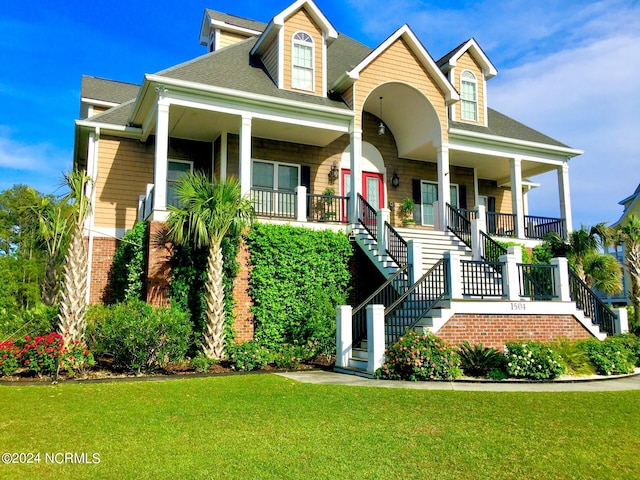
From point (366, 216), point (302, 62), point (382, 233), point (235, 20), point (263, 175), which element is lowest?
point (382, 233)

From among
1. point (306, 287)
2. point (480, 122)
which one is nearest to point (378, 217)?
point (306, 287)

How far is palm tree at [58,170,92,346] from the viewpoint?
441 inches

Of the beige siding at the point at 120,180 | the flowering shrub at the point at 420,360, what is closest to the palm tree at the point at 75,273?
the beige siding at the point at 120,180

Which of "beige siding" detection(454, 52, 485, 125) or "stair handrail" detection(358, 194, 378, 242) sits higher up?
"beige siding" detection(454, 52, 485, 125)

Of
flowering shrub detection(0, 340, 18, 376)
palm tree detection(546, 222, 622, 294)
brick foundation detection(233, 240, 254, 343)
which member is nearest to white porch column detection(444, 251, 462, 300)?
brick foundation detection(233, 240, 254, 343)

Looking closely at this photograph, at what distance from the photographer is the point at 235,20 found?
2231 cm

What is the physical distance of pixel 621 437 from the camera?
618 cm

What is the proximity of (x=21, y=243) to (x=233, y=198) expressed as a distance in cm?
3127

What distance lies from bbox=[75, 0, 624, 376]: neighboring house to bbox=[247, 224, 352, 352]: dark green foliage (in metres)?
0.92

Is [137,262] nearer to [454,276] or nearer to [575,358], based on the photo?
[454,276]

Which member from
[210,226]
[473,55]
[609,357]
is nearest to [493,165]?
[473,55]

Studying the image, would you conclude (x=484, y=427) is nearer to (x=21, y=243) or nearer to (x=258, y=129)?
(x=258, y=129)

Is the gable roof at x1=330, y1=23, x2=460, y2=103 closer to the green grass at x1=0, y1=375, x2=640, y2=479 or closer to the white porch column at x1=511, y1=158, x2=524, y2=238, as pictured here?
the white porch column at x1=511, y1=158, x2=524, y2=238

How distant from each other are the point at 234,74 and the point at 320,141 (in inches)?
142
